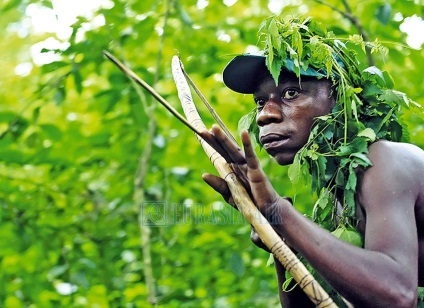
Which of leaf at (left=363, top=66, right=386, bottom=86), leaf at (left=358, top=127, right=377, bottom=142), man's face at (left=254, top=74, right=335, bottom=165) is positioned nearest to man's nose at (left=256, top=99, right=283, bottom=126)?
man's face at (left=254, top=74, right=335, bottom=165)

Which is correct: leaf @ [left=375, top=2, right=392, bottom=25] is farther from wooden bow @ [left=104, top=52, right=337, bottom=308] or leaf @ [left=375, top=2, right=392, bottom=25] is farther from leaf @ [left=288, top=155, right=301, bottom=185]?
wooden bow @ [left=104, top=52, right=337, bottom=308]

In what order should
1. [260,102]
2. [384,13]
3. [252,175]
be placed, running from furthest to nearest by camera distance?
[384,13]
[260,102]
[252,175]

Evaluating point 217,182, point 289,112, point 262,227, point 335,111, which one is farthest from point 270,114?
point 262,227

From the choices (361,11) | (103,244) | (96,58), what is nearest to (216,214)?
(103,244)

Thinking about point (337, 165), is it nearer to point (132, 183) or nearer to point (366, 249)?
point (366, 249)

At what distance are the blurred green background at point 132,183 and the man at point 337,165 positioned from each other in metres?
2.64

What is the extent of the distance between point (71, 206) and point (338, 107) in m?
3.82

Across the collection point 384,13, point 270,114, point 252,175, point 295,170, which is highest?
point 252,175

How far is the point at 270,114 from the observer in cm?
345

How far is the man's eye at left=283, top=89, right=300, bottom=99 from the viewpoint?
353 cm

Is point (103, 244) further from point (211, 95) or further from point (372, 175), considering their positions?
point (372, 175)

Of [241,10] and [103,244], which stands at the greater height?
[241,10]

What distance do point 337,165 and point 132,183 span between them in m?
3.97

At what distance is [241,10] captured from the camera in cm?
924
